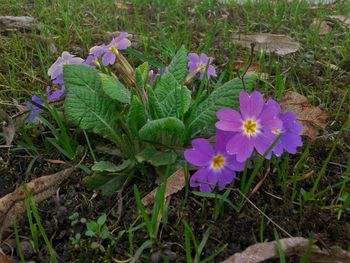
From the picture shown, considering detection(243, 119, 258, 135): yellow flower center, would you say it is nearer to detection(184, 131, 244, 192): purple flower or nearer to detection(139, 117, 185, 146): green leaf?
detection(184, 131, 244, 192): purple flower

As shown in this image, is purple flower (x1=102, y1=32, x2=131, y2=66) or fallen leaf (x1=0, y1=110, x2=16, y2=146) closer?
fallen leaf (x1=0, y1=110, x2=16, y2=146)

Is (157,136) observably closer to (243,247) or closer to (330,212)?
(243,247)

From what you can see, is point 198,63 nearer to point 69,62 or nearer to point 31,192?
point 69,62

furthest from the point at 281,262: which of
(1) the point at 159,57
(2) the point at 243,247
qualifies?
(1) the point at 159,57

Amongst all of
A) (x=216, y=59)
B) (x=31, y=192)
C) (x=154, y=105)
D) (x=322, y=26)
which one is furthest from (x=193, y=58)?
(x=322, y=26)

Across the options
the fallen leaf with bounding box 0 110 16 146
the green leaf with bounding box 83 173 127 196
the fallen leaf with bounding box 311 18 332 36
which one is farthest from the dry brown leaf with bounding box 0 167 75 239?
→ the fallen leaf with bounding box 311 18 332 36

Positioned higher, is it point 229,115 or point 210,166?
point 229,115

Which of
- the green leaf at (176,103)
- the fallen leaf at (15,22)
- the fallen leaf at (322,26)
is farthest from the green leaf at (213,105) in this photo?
the fallen leaf at (15,22)
